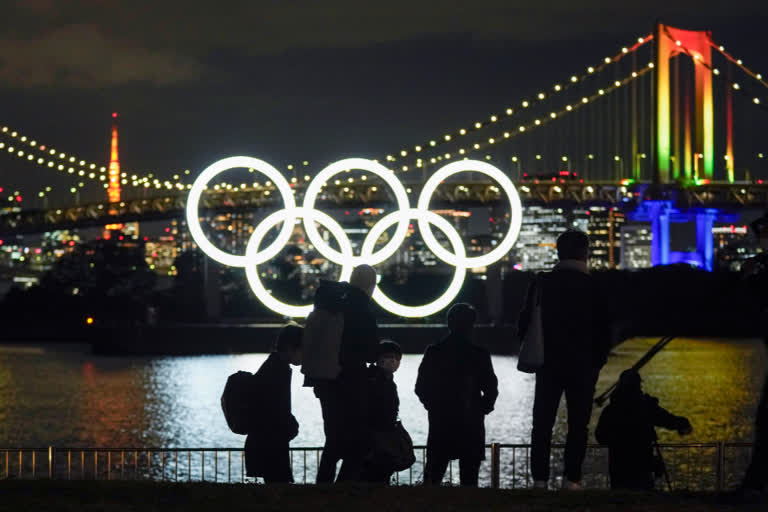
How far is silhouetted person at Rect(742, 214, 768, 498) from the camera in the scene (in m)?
7.59

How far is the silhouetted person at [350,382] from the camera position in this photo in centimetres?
938

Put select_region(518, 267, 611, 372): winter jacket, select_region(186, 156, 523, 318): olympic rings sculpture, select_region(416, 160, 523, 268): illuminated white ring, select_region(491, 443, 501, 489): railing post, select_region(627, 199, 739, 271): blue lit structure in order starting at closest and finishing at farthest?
select_region(518, 267, 611, 372): winter jacket → select_region(491, 443, 501, 489): railing post → select_region(416, 160, 523, 268): illuminated white ring → select_region(186, 156, 523, 318): olympic rings sculpture → select_region(627, 199, 739, 271): blue lit structure

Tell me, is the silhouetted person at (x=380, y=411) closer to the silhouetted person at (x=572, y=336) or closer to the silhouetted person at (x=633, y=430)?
the silhouetted person at (x=572, y=336)

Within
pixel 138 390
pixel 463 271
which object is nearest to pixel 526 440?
pixel 463 271

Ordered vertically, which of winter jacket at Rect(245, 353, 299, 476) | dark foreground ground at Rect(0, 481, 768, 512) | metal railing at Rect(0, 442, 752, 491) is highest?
winter jacket at Rect(245, 353, 299, 476)

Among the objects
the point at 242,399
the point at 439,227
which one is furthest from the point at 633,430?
the point at 439,227

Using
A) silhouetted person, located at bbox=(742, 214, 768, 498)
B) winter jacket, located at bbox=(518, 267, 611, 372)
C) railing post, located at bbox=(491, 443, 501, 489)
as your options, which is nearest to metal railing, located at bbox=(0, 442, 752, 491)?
railing post, located at bbox=(491, 443, 501, 489)

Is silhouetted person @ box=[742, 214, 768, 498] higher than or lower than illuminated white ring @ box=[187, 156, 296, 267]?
lower

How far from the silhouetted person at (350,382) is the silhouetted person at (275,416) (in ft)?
0.80

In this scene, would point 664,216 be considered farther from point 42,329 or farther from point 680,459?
point 680,459

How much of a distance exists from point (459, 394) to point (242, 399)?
4.55 feet

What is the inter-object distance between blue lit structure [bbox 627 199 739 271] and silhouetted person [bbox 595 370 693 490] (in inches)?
2472

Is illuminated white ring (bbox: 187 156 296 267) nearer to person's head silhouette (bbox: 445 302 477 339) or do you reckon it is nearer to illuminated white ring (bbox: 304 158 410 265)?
illuminated white ring (bbox: 304 158 410 265)

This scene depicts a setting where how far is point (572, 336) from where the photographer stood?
→ 9.05 meters
